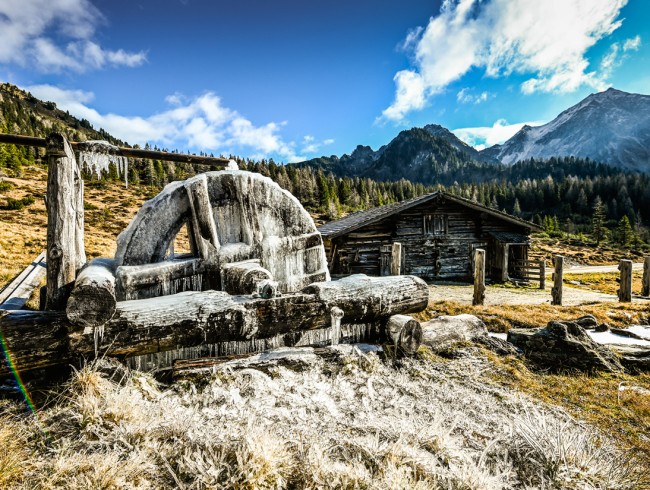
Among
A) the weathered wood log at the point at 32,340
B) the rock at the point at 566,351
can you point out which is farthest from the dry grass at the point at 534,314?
the weathered wood log at the point at 32,340

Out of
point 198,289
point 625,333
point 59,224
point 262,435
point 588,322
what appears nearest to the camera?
point 262,435

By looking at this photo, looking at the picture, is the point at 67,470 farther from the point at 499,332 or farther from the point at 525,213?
the point at 525,213

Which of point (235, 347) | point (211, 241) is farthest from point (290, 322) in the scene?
point (211, 241)

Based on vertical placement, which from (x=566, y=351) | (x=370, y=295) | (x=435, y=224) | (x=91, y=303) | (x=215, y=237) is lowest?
(x=566, y=351)

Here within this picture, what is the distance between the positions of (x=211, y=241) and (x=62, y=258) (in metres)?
1.81

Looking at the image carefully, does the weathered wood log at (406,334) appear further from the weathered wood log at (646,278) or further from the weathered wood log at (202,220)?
the weathered wood log at (646,278)

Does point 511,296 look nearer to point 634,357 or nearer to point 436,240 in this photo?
point 436,240

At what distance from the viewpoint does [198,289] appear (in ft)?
15.7

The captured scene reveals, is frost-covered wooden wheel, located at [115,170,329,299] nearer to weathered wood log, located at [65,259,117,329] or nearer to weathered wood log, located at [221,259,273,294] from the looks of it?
weathered wood log, located at [221,259,273,294]

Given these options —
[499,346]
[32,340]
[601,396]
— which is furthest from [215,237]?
[601,396]

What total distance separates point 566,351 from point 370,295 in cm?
336

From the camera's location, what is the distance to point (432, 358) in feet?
16.8

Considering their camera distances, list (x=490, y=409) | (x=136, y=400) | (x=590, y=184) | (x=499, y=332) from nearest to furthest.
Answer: (x=136, y=400) → (x=490, y=409) → (x=499, y=332) → (x=590, y=184)

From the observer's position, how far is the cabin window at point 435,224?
18062 millimetres
